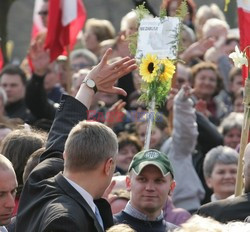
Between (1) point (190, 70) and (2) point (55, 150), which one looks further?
(1) point (190, 70)

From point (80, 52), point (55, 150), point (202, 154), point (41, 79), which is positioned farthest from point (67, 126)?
point (80, 52)

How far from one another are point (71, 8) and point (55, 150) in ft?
20.4

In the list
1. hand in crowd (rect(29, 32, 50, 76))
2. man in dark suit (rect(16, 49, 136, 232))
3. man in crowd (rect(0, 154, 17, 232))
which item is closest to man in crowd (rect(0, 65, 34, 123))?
hand in crowd (rect(29, 32, 50, 76))

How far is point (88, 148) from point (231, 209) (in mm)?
1374

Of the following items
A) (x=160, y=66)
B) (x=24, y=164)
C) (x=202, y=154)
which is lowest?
(x=202, y=154)

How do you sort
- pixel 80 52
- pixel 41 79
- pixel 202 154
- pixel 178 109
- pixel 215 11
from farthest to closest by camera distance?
pixel 215 11
pixel 80 52
pixel 41 79
pixel 202 154
pixel 178 109

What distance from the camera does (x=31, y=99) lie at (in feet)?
42.0

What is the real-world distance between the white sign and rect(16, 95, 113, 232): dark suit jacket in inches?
53.5

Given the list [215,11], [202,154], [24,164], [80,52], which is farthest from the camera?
[215,11]

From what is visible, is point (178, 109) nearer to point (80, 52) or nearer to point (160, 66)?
point (160, 66)

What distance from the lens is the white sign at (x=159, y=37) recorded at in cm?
827

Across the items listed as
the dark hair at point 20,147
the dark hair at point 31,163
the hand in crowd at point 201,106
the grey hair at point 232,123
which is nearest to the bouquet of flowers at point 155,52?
the dark hair at point 20,147

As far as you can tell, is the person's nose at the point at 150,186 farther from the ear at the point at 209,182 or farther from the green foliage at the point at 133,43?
the ear at the point at 209,182

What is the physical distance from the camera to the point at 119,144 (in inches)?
449
